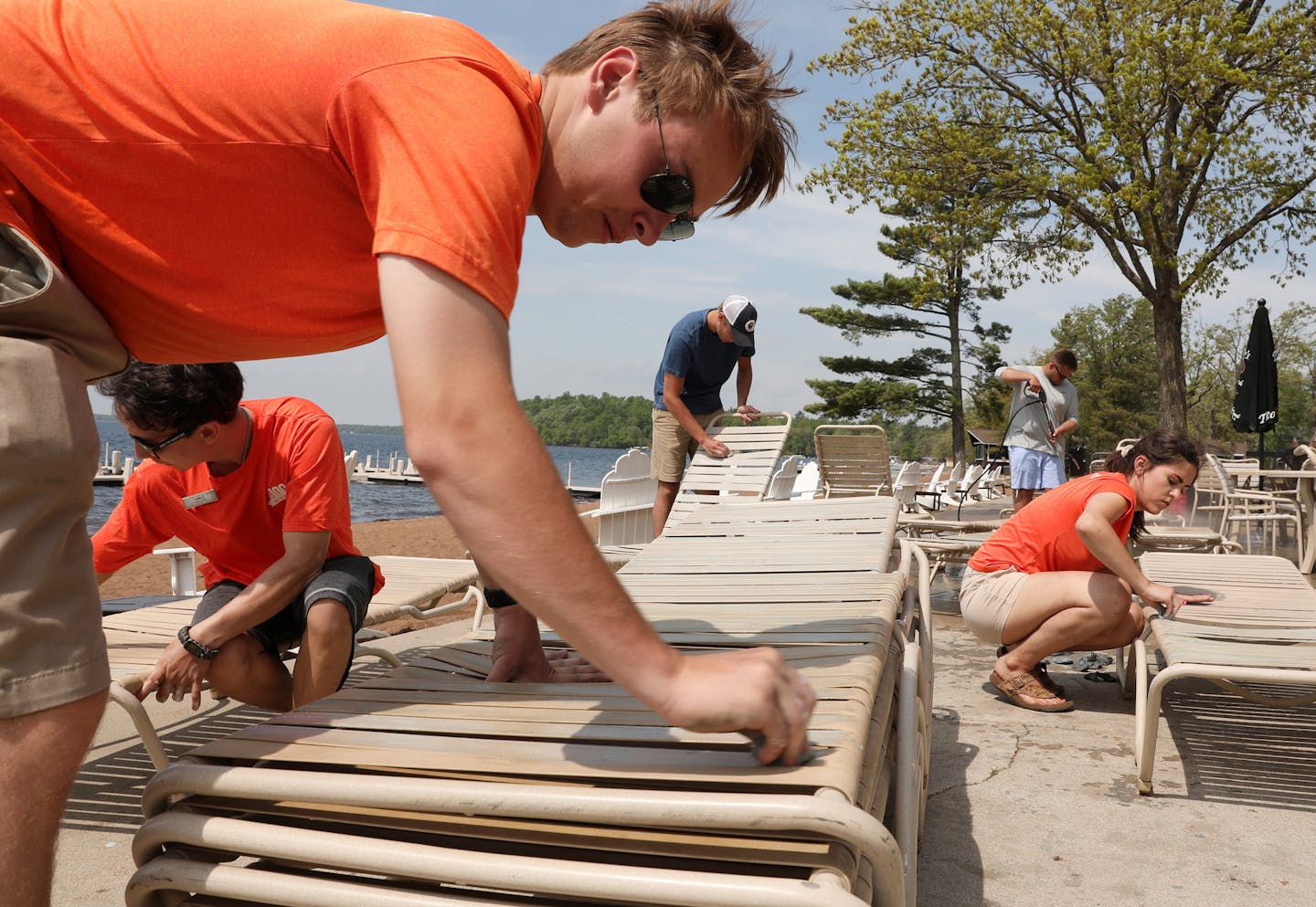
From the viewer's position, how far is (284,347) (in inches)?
54.4

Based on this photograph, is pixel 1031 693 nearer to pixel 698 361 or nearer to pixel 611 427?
pixel 698 361

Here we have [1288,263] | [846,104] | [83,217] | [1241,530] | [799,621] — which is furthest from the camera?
[846,104]

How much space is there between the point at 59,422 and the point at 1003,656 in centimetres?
375

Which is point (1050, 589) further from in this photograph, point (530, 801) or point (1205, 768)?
point (530, 801)

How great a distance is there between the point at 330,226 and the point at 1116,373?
5496 centimetres

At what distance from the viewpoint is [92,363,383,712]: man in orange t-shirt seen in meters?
2.52

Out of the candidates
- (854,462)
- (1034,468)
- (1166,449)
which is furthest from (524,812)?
(854,462)

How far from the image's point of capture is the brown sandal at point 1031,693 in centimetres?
380

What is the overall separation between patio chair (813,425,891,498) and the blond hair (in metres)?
8.05

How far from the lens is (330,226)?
115 cm

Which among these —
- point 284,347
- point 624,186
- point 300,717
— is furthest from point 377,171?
point 300,717

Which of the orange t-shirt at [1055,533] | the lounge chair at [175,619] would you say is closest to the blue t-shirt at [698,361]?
the lounge chair at [175,619]

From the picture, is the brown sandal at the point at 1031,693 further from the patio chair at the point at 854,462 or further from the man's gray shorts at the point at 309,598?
the patio chair at the point at 854,462

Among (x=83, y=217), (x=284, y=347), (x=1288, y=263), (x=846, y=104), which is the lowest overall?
(x=284, y=347)
